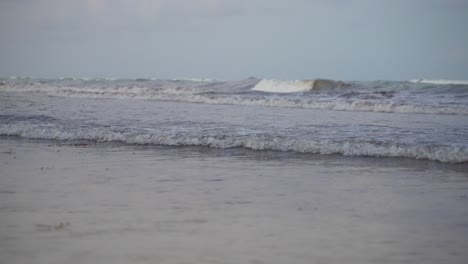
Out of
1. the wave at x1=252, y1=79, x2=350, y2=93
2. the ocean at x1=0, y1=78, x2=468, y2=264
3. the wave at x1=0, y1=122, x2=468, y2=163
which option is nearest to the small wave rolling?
the wave at x1=252, y1=79, x2=350, y2=93

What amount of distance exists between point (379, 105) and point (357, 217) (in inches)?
553

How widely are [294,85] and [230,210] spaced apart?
29.6 metres

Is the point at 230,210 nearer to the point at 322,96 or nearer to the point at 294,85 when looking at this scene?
the point at 322,96

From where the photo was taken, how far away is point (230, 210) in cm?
475

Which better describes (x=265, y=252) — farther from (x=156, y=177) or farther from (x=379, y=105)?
(x=379, y=105)

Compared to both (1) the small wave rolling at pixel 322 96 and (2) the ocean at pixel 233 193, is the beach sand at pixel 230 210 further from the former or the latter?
(1) the small wave rolling at pixel 322 96

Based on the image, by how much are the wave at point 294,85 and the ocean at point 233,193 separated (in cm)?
1920

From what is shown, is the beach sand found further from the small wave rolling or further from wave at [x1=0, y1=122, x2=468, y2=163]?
the small wave rolling

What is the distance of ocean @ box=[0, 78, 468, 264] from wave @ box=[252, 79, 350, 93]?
756 inches

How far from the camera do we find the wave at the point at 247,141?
26.7 ft

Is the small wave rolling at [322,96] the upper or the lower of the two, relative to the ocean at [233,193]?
upper

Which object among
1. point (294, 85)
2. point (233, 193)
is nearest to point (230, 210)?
point (233, 193)

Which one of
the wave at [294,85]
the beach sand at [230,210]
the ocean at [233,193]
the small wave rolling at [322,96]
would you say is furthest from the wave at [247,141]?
the wave at [294,85]

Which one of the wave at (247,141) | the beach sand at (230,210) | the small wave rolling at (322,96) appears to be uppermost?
the small wave rolling at (322,96)
